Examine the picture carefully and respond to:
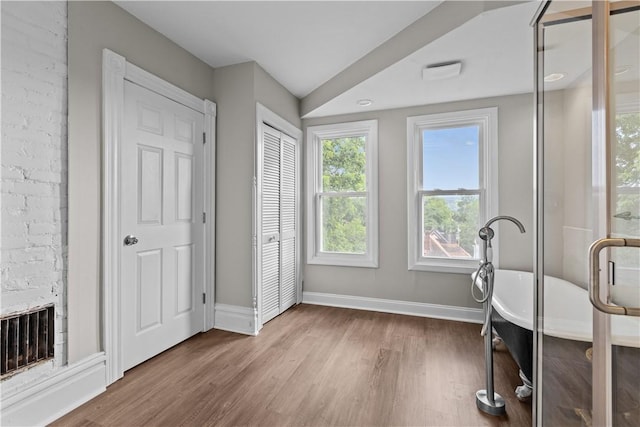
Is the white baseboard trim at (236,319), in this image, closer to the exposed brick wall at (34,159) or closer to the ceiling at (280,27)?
the exposed brick wall at (34,159)

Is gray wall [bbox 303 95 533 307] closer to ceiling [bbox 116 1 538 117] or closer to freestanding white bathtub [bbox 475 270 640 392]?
ceiling [bbox 116 1 538 117]

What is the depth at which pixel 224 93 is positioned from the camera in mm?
2852

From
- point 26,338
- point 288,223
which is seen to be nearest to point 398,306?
point 288,223

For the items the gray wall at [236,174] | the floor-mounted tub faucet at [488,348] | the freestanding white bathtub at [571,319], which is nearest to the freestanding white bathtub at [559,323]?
the freestanding white bathtub at [571,319]

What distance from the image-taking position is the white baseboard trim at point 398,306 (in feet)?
10.3

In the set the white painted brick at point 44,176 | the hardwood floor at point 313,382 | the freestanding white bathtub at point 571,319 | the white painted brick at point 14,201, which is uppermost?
the white painted brick at point 44,176

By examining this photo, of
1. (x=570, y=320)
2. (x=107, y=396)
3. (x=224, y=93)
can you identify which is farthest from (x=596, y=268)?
(x=224, y=93)

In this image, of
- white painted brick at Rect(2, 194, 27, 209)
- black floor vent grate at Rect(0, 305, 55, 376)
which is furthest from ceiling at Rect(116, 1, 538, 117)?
black floor vent grate at Rect(0, 305, 55, 376)

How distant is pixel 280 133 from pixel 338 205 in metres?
1.08

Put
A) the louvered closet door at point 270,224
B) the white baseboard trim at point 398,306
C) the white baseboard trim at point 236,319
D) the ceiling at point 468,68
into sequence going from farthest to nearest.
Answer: the white baseboard trim at point 398,306 → the louvered closet door at point 270,224 → the white baseboard trim at point 236,319 → the ceiling at point 468,68

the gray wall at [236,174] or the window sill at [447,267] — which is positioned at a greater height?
the gray wall at [236,174]

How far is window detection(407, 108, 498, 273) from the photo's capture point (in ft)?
10.3

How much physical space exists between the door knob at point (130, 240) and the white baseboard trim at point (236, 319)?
103 centimetres

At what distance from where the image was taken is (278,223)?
3225mm
